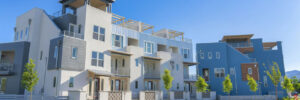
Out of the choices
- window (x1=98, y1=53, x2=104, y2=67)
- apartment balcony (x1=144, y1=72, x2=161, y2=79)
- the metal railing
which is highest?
the metal railing

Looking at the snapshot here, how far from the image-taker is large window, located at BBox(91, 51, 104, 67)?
88.3 feet

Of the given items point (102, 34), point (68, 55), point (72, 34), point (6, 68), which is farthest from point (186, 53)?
point (6, 68)

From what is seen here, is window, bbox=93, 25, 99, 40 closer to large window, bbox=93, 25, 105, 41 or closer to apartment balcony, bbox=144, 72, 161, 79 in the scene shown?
large window, bbox=93, 25, 105, 41

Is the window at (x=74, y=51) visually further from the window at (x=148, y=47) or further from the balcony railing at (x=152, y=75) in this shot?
the window at (x=148, y=47)

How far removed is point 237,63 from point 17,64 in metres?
35.5

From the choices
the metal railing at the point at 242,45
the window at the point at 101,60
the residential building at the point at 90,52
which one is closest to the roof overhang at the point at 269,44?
the metal railing at the point at 242,45

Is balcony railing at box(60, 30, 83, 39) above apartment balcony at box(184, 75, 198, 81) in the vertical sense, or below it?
above

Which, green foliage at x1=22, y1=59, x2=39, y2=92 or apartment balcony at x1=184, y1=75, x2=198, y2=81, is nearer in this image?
green foliage at x1=22, y1=59, x2=39, y2=92

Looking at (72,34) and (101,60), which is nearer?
(72,34)

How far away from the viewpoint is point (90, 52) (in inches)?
1048

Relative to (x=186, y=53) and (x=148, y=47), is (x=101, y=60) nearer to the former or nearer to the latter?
(x=148, y=47)

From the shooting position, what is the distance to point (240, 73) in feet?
140

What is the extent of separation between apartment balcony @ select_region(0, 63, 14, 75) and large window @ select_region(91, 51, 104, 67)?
933 cm

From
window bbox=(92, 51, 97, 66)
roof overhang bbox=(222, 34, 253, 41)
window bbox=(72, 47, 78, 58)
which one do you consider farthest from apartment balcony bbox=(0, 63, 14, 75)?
roof overhang bbox=(222, 34, 253, 41)
